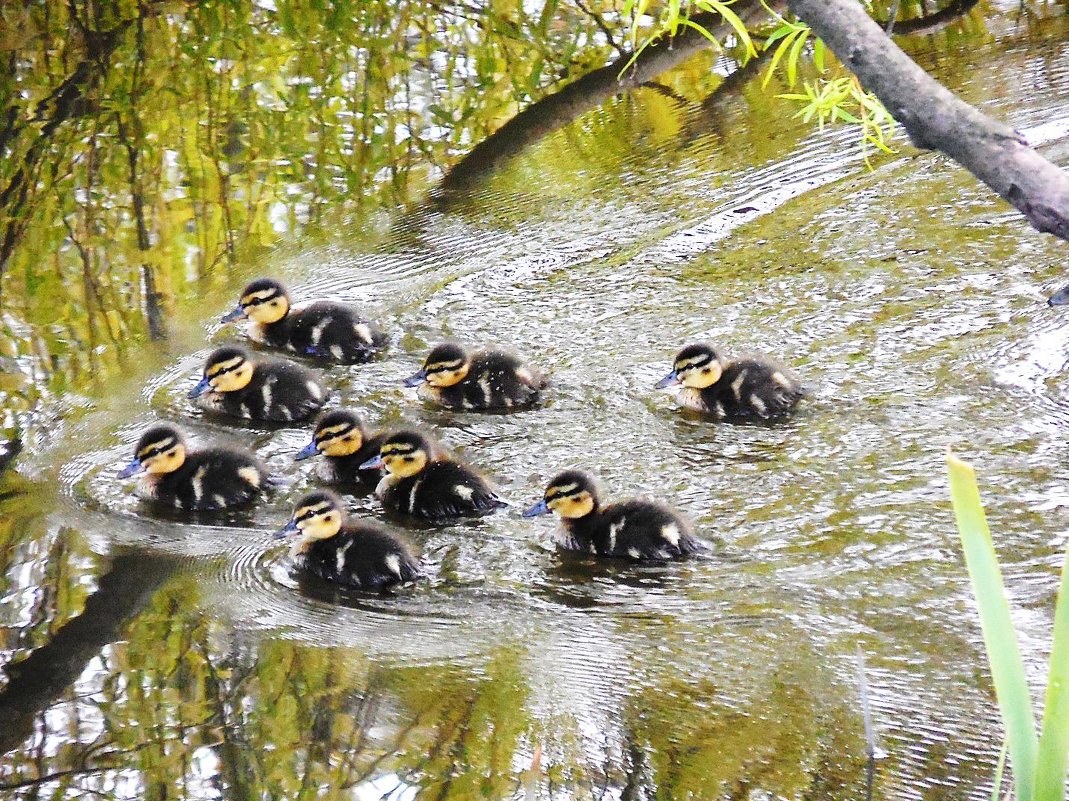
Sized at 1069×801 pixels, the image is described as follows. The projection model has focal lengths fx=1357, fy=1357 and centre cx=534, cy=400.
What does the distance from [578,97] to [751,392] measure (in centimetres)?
206

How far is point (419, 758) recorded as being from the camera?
1903 millimetres

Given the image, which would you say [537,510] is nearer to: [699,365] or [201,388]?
[699,365]

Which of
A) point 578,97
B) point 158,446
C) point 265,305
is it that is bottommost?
point 158,446

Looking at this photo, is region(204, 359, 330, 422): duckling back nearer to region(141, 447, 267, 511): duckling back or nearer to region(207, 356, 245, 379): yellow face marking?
region(207, 356, 245, 379): yellow face marking

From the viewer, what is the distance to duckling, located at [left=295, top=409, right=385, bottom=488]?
289 cm

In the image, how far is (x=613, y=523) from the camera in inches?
99.3

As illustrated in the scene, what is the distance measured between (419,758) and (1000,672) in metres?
1.10

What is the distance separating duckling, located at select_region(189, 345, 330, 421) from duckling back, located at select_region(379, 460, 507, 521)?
0.49 m

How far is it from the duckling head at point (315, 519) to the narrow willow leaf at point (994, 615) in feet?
5.73

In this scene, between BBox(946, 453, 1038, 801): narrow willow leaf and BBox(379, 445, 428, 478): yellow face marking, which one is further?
BBox(379, 445, 428, 478): yellow face marking

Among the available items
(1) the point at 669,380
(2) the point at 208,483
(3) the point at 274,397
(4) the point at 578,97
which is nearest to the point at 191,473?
(2) the point at 208,483

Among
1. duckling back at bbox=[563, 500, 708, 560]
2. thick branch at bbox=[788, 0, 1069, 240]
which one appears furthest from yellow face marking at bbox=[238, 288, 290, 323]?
thick branch at bbox=[788, 0, 1069, 240]

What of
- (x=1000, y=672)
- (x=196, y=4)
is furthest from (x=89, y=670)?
(x=196, y=4)

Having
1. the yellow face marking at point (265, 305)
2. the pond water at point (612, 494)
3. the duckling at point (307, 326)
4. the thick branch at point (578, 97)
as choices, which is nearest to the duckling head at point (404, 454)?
the pond water at point (612, 494)
